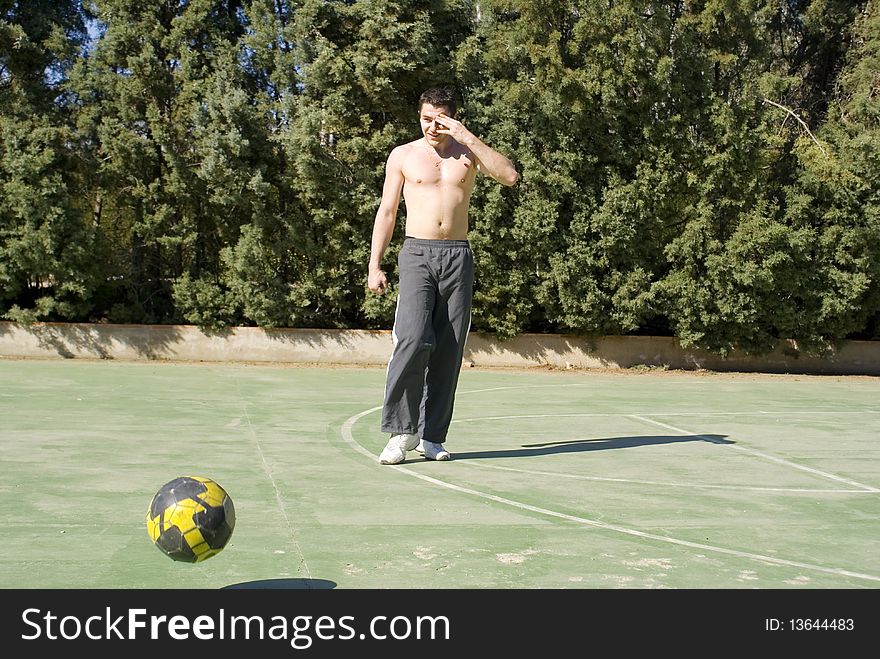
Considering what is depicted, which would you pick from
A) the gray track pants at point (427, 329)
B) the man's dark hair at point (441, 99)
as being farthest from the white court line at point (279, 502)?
the man's dark hair at point (441, 99)

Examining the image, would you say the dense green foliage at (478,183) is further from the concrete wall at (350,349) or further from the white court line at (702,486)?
the white court line at (702,486)

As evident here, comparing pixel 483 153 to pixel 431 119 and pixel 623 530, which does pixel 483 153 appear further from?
pixel 623 530

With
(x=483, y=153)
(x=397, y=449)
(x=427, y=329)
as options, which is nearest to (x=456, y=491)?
(x=397, y=449)

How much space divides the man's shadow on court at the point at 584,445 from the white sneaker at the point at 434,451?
0.15m

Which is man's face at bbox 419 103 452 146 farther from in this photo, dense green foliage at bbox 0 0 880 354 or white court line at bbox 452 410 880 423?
dense green foliage at bbox 0 0 880 354

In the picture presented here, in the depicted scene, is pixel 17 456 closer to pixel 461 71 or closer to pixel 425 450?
pixel 425 450

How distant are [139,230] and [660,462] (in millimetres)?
12239

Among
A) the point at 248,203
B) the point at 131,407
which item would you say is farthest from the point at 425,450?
the point at 248,203

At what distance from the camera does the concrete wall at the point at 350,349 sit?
1670 centimetres

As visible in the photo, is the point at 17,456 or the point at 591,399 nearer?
the point at 17,456

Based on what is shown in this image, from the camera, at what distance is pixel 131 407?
10.1 m

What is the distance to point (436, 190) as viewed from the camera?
23.5ft

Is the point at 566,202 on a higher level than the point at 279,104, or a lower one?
lower

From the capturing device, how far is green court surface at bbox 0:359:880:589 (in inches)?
172
